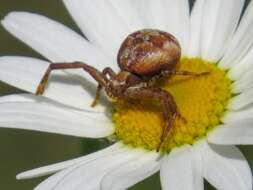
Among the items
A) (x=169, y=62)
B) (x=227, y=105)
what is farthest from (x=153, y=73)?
(x=227, y=105)

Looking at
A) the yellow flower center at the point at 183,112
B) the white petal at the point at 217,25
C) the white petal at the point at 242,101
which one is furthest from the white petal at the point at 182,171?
the white petal at the point at 217,25

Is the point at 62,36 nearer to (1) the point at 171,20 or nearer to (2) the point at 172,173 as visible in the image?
(1) the point at 171,20

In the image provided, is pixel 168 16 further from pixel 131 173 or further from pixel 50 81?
pixel 131 173

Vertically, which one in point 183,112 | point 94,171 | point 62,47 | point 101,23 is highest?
point 101,23

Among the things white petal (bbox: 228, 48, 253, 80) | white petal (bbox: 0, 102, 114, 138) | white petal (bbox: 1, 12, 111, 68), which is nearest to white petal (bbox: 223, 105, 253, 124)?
white petal (bbox: 228, 48, 253, 80)

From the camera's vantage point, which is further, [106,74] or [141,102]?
[106,74]

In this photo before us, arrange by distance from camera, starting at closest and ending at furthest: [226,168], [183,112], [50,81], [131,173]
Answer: [226,168]
[131,173]
[183,112]
[50,81]

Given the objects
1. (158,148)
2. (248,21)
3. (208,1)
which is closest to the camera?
(158,148)

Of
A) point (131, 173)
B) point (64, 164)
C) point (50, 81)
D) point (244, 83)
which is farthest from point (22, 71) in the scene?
point (244, 83)
